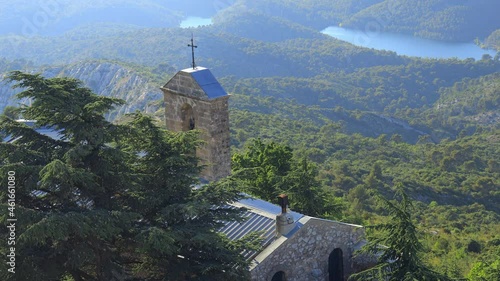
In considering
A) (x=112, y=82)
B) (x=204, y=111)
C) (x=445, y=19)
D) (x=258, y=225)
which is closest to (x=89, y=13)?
(x=445, y=19)

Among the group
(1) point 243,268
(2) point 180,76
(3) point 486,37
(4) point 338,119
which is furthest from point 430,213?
(3) point 486,37

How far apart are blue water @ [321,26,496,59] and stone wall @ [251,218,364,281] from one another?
417 ft

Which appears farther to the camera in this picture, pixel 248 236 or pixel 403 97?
pixel 403 97

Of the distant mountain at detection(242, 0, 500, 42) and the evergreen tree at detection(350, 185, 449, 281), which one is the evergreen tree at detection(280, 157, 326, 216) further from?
the distant mountain at detection(242, 0, 500, 42)

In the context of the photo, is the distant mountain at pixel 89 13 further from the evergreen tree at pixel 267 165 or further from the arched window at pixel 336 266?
the arched window at pixel 336 266

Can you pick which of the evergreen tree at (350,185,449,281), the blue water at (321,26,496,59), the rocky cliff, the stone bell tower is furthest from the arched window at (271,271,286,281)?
the blue water at (321,26,496,59)

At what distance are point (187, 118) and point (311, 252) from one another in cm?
407

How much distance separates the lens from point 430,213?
114 feet

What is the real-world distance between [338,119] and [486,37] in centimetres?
7427

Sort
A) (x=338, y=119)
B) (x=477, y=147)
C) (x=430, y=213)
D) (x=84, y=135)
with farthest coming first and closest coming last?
(x=338, y=119), (x=477, y=147), (x=430, y=213), (x=84, y=135)

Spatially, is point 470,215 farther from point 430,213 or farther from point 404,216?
point 404,216

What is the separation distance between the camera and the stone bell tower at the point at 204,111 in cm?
1215

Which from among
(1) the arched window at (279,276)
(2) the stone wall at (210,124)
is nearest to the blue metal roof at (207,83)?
(2) the stone wall at (210,124)

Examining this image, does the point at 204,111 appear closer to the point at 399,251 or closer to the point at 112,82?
the point at 399,251
